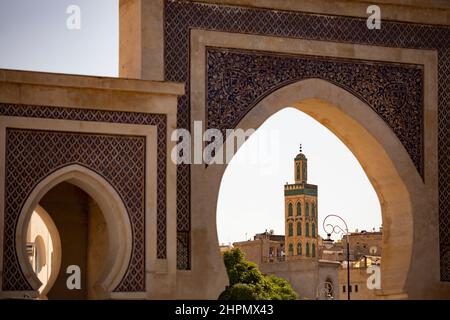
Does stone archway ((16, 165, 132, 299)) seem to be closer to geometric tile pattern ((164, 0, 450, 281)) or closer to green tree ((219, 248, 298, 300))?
geometric tile pattern ((164, 0, 450, 281))

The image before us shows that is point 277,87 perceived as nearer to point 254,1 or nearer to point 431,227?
point 254,1

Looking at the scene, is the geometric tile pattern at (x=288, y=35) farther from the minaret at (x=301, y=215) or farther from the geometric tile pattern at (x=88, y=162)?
the minaret at (x=301, y=215)

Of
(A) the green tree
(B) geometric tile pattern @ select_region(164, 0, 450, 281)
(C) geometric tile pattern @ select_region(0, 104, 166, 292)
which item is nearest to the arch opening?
(B) geometric tile pattern @ select_region(164, 0, 450, 281)

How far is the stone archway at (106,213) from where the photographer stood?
1233cm

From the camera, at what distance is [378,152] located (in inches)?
582

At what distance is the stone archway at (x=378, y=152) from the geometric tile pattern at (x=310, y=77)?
9 cm

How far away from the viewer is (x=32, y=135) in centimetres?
1233

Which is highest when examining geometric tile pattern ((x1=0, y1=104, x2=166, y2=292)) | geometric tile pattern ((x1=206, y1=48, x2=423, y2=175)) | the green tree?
geometric tile pattern ((x1=206, y1=48, x2=423, y2=175))

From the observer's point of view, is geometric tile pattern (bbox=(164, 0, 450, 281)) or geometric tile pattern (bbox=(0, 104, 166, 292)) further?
geometric tile pattern (bbox=(164, 0, 450, 281))

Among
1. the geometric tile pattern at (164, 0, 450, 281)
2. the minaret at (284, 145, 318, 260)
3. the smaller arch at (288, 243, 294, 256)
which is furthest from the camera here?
the minaret at (284, 145, 318, 260)

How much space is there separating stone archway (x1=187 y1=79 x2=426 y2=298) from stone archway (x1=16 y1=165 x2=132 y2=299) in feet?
6.36

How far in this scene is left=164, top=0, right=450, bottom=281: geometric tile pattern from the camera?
13.6m

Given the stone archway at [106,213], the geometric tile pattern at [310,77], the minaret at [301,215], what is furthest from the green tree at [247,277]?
the stone archway at [106,213]
